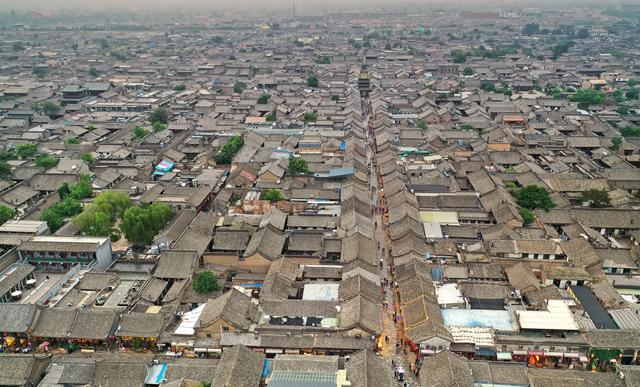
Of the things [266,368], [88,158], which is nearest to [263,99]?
[88,158]

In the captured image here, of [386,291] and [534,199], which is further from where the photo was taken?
[534,199]

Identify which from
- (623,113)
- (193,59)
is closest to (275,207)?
(623,113)

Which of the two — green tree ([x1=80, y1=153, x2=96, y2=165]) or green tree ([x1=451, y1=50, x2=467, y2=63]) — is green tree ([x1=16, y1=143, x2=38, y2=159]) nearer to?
green tree ([x1=80, y1=153, x2=96, y2=165])

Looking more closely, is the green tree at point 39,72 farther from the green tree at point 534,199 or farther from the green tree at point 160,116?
the green tree at point 534,199

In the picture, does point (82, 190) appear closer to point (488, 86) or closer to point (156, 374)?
point (156, 374)

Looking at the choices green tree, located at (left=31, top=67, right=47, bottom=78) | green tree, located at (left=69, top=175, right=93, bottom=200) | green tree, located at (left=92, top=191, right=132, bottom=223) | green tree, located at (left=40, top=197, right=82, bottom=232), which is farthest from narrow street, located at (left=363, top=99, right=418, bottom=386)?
green tree, located at (left=31, top=67, right=47, bottom=78)

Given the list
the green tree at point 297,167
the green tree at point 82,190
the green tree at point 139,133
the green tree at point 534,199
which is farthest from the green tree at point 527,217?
the green tree at point 139,133

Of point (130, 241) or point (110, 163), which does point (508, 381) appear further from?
point (110, 163)

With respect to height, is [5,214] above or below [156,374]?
above
